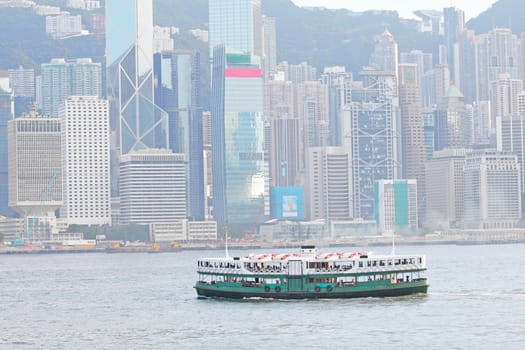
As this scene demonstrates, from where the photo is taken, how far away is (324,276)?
105 metres

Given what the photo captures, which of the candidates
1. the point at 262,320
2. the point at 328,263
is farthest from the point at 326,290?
the point at 262,320

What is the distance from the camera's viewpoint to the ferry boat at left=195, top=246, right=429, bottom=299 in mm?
104750

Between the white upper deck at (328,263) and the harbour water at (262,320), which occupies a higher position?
the white upper deck at (328,263)

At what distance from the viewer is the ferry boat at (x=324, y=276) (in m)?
105

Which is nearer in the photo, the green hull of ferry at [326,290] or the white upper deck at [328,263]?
the white upper deck at [328,263]

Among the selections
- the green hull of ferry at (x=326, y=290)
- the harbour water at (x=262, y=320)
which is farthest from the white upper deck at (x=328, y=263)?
the harbour water at (x=262, y=320)

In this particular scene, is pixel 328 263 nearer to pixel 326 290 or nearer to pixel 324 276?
pixel 324 276

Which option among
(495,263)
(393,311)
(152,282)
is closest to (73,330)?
(393,311)

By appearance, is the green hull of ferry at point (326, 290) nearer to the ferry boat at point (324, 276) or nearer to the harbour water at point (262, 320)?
the ferry boat at point (324, 276)

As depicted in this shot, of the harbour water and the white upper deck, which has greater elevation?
the white upper deck

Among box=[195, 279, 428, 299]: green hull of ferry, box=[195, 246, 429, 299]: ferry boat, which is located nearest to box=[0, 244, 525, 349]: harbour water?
box=[195, 279, 428, 299]: green hull of ferry

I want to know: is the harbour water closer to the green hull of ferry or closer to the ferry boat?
the green hull of ferry

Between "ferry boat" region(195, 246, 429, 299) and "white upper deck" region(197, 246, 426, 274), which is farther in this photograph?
"ferry boat" region(195, 246, 429, 299)

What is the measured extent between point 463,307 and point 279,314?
43.2ft
